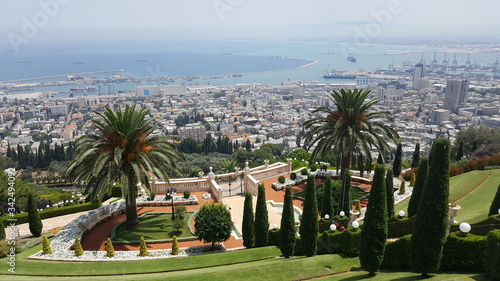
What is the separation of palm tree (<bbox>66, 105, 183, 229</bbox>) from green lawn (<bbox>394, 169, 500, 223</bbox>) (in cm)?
1320

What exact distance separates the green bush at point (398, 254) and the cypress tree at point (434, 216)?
49.9 inches

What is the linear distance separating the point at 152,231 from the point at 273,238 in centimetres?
637

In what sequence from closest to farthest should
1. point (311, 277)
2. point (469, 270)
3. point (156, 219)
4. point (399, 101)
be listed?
point (469, 270)
point (311, 277)
point (156, 219)
point (399, 101)

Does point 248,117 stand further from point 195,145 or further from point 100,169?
point 100,169

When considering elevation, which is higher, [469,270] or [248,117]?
[469,270]

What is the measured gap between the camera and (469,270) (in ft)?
28.9

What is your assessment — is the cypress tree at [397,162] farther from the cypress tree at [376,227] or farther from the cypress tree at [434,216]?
the cypress tree at [434,216]

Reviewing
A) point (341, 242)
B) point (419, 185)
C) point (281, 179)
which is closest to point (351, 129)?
point (281, 179)

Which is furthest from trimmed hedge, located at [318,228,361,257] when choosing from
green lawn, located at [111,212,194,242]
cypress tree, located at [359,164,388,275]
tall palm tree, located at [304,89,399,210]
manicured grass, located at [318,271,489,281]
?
tall palm tree, located at [304,89,399,210]

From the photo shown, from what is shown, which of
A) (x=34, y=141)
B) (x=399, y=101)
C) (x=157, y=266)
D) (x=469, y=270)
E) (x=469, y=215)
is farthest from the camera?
(x=399, y=101)

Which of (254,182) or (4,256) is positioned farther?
(254,182)

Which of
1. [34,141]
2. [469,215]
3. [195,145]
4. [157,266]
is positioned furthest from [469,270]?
[34,141]

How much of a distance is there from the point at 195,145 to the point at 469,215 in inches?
2516

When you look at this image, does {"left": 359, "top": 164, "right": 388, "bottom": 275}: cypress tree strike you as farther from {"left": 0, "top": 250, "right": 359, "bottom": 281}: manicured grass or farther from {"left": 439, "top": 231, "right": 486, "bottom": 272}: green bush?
{"left": 439, "top": 231, "right": 486, "bottom": 272}: green bush
